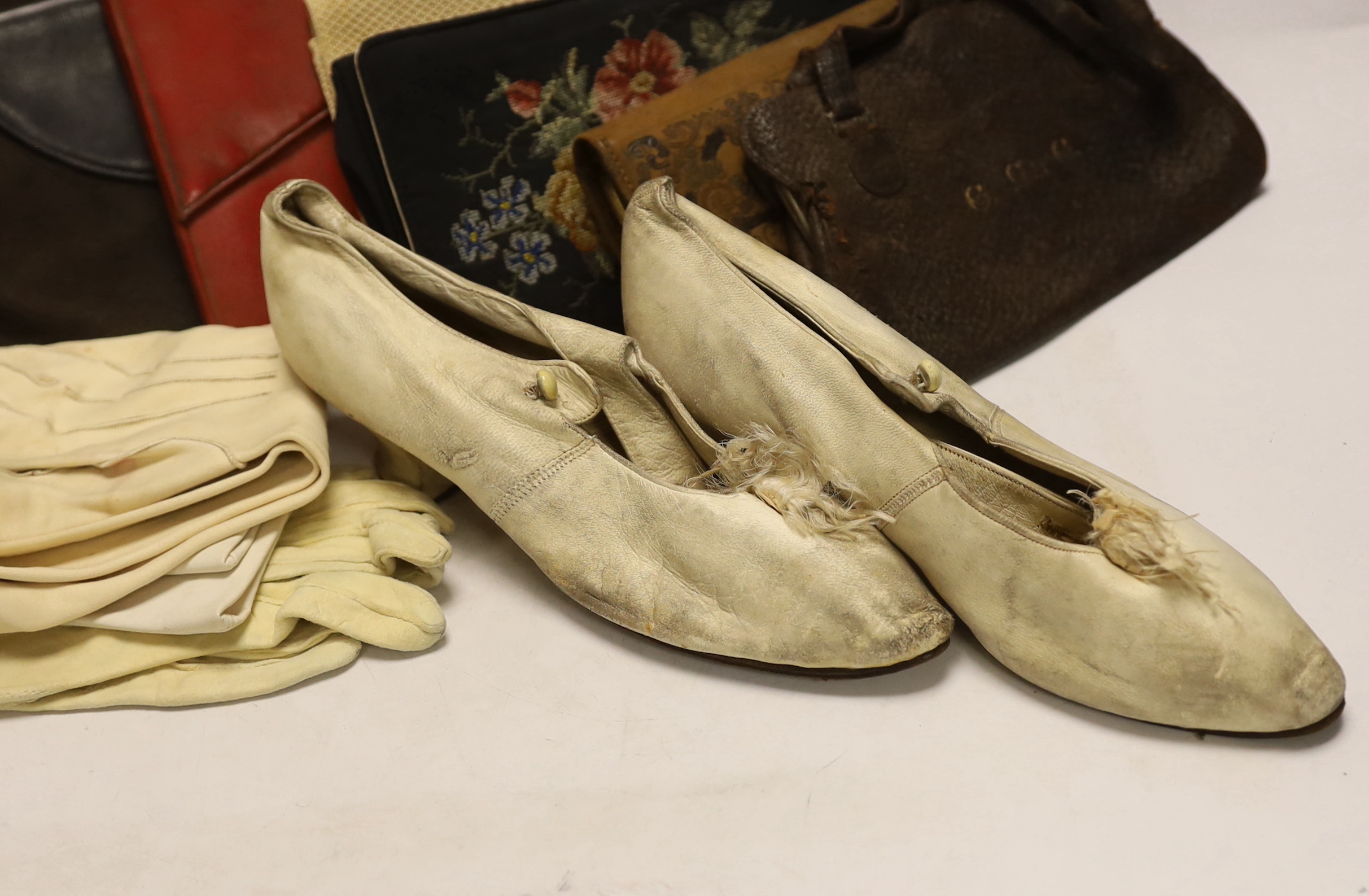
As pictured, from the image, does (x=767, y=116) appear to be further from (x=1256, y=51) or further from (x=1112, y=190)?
(x=1256, y=51)

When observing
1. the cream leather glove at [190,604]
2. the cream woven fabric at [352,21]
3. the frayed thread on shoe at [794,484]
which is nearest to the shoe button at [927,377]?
the frayed thread on shoe at [794,484]

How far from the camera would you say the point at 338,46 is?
1.36 meters

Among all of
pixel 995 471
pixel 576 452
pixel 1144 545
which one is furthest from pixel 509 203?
pixel 1144 545

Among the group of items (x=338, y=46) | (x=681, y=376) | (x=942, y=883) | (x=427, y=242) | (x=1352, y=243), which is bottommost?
(x=942, y=883)

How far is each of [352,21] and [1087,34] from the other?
40.0 inches

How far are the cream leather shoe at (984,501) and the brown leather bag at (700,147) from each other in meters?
0.17

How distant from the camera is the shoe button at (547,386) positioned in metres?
1.02

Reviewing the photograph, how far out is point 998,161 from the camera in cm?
140

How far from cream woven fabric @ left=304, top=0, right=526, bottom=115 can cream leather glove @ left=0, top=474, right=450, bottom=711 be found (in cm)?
67

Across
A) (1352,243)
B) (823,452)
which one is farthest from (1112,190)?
(823,452)

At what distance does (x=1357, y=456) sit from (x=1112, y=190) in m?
0.48

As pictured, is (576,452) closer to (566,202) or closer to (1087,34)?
(566,202)

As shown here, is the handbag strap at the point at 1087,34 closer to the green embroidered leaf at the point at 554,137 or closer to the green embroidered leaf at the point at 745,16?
the green embroidered leaf at the point at 745,16

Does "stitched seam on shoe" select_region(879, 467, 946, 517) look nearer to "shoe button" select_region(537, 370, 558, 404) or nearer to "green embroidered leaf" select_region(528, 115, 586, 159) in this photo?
"shoe button" select_region(537, 370, 558, 404)
